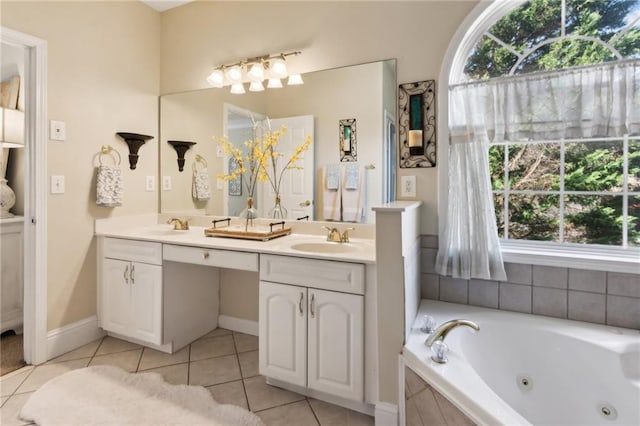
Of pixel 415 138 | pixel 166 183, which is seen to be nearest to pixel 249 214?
pixel 166 183

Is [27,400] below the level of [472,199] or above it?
below

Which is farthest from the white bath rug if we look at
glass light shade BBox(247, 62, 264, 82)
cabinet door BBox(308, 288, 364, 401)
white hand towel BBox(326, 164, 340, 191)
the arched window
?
glass light shade BBox(247, 62, 264, 82)

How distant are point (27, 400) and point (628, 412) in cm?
279

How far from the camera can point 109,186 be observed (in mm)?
2439

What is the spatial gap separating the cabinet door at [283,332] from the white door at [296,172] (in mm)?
677

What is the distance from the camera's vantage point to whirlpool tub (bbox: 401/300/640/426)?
1334mm

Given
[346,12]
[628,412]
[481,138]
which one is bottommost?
[628,412]

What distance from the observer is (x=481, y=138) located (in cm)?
183

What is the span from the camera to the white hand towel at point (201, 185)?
272 centimetres

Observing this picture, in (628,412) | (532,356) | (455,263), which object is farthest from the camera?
(455,263)

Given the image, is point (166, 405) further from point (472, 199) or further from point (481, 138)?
point (481, 138)

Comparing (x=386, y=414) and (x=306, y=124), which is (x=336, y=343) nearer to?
(x=386, y=414)

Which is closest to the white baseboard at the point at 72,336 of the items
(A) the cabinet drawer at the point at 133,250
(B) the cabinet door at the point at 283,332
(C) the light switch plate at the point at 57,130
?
(A) the cabinet drawer at the point at 133,250

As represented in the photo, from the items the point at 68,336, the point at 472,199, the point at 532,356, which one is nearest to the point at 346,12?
the point at 472,199
